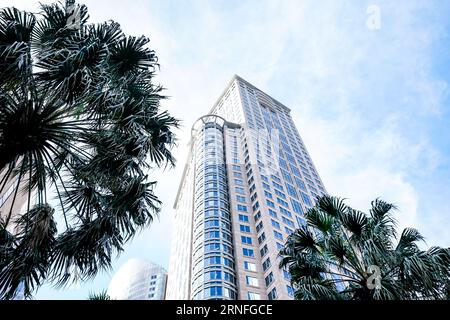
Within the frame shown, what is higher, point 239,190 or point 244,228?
point 239,190

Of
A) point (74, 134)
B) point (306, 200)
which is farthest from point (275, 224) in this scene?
point (74, 134)

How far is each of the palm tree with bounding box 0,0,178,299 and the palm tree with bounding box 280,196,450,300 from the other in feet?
15.4

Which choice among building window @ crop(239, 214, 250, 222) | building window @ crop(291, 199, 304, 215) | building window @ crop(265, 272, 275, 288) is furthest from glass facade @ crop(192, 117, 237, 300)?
building window @ crop(291, 199, 304, 215)

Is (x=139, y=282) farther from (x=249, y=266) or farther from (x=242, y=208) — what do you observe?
(x=249, y=266)

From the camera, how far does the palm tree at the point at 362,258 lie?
7121 mm

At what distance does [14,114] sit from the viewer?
19.0 feet

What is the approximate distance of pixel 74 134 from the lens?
701 centimetres

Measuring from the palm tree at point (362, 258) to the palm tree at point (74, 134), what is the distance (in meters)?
4.69

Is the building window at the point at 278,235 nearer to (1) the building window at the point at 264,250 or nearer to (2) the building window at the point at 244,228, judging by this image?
(1) the building window at the point at 264,250

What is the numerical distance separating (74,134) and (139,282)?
124960 millimetres

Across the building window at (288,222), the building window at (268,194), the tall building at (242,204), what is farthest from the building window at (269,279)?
the building window at (268,194)

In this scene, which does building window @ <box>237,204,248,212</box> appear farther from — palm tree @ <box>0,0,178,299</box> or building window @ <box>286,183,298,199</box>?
palm tree @ <box>0,0,178,299</box>

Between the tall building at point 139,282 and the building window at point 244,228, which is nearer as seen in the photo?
the building window at point 244,228
